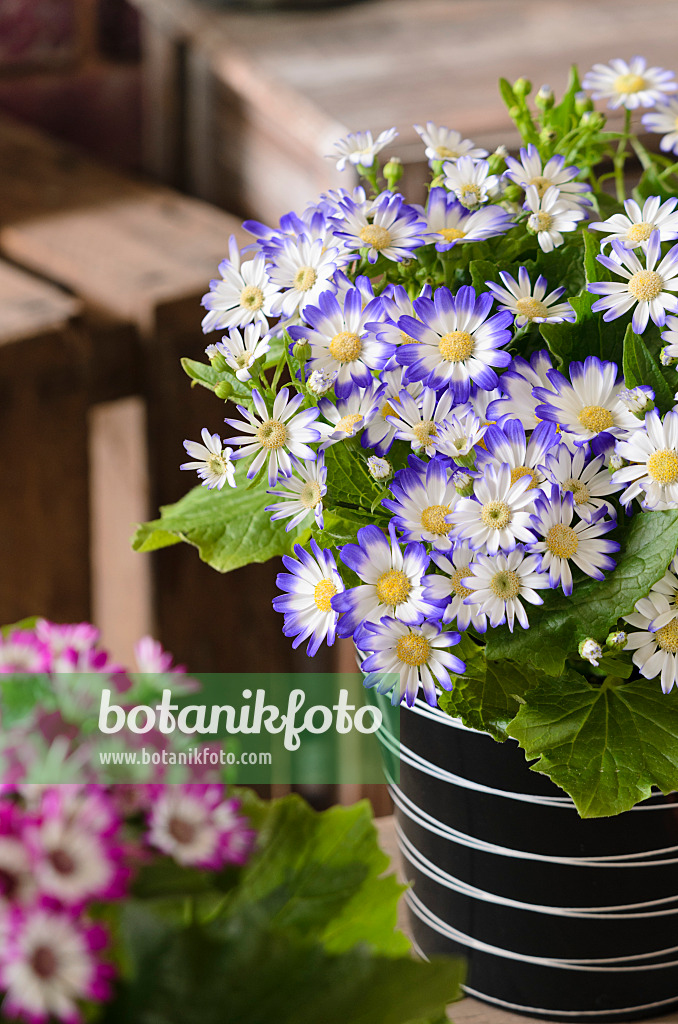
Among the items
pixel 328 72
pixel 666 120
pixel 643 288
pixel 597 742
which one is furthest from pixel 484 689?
pixel 328 72

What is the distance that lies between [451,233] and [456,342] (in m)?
0.06

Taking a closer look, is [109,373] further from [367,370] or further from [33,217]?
[367,370]

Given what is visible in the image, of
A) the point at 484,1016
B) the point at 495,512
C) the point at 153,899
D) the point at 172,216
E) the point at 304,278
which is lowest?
the point at 484,1016

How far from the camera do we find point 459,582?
38 cm

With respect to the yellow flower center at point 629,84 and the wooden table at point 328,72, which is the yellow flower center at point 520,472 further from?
the wooden table at point 328,72

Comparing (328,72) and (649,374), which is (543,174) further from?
(328,72)

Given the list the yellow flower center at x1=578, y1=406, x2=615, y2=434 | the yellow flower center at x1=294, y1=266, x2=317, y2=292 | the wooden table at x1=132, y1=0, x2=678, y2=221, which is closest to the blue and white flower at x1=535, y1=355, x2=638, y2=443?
the yellow flower center at x1=578, y1=406, x2=615, y2=434

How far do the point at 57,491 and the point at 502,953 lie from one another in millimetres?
686

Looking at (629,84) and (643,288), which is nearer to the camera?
(643,288)

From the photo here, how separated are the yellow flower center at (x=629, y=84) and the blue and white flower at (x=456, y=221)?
0.44ft

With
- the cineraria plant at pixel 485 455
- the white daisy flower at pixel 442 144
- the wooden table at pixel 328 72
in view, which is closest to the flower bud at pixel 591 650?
the cineraria plant at pixel 485 455

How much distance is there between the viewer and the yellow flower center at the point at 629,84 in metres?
0.53

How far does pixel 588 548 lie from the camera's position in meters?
0.37

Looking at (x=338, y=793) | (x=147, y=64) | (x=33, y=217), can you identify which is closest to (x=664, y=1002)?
(x=338, y=793)
